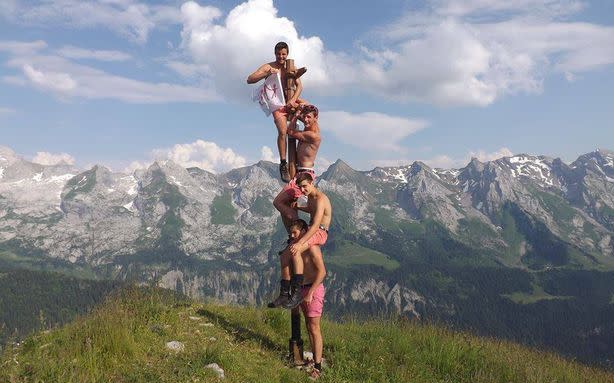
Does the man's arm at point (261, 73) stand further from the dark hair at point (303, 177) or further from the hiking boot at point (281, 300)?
the hiking boot at point (281, 300)

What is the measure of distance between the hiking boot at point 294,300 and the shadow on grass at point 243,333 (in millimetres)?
1785

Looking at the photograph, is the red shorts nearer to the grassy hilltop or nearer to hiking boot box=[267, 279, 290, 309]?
hiking boot box=[267, 279, 290, 309]

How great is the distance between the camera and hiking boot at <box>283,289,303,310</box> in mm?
9320

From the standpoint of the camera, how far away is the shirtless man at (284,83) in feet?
38.8

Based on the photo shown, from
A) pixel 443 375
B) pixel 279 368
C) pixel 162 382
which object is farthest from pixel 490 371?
pixel 162 382

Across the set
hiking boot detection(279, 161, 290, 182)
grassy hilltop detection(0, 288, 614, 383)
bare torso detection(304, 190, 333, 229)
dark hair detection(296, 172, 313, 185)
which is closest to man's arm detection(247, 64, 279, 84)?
hiking boot detection(279, 161, 290, 182)

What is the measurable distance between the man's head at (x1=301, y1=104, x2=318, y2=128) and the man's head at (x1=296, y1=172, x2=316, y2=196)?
1.56m

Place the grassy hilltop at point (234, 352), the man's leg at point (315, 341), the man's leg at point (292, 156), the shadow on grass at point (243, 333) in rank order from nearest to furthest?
the grassy hilltop at point (234, 352), the man's leg at point (315, 341), the shadow on grass at point (243, 333), the man's leg at point (292, 156)

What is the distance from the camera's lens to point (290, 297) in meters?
9.41

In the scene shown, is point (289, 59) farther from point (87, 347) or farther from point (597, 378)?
point (597, 378)

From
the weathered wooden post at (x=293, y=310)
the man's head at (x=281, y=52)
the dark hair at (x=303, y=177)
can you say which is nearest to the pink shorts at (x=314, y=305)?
the weathered wooden post at (x=293, y=310)

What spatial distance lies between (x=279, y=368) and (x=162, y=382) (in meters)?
2.65

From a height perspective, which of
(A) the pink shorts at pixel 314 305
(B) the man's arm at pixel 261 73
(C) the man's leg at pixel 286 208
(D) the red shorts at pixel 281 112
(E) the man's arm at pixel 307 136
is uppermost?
(B) the man's arm at pixel 261 73

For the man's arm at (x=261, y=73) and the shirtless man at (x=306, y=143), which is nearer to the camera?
the shirtless man at (x=306, y=143)
